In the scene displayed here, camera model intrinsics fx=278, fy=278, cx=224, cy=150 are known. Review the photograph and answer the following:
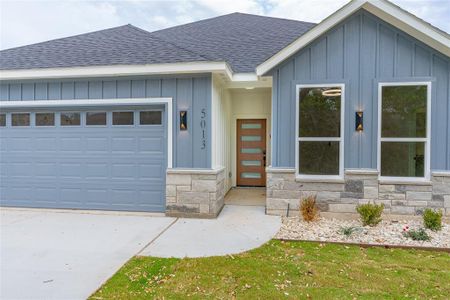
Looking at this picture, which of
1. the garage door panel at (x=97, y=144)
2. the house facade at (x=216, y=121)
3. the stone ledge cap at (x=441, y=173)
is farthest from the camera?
the garage door panel at (x=97, y=144)

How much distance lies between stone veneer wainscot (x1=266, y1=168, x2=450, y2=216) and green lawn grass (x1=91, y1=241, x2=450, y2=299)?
58.9 inches

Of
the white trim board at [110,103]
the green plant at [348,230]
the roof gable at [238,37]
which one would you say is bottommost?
the green plant at [348,230]

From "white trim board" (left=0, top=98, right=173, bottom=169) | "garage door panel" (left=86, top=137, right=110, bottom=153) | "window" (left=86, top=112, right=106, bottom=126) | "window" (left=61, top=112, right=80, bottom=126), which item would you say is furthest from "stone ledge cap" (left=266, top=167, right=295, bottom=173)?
"window" (left=61, top=112, right=80, bottom=126)

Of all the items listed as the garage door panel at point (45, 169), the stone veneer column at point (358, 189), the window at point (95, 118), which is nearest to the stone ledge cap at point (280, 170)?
the stone veneer column at point (358, 189)

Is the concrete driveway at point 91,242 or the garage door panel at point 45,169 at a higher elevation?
the garage door panel at point 45,169

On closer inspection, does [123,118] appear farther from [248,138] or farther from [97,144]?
[248,138]

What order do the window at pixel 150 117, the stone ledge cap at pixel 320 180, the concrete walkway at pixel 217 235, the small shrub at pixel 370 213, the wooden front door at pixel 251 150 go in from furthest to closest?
the wooden front door at pixel 251 150 < the window at pixel 150 117 < the stone ledge cap at pixel 320 180 < the small shrub at pixel 370 213 < the concrete walkway at pixel 217 235

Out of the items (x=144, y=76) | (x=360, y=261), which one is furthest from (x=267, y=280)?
(x=144, y=76)

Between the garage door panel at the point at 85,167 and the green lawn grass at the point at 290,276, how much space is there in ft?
8.21

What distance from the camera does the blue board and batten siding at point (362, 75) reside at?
518 cm

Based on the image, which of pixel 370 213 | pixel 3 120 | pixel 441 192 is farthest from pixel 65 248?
pixel 441 192

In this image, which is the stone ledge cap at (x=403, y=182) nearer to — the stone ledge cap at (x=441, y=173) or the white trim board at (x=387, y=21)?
the stone ledge cap at (x=441, y=173)

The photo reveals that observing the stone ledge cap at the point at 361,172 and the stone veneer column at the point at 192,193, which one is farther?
the stone veneer column at the point at 192,193

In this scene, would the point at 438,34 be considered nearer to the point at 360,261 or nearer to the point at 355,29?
the point at 355,29
